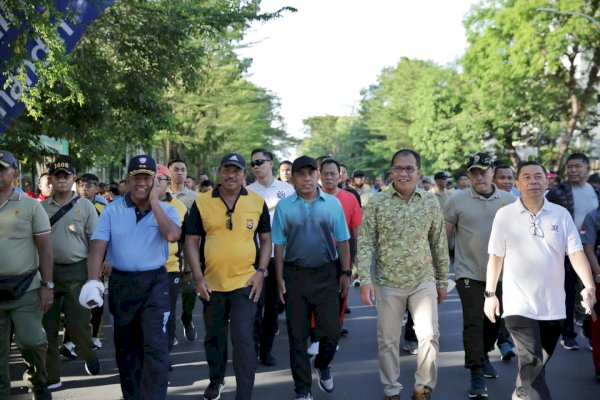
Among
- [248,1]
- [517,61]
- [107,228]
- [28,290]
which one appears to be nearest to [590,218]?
[107,228]

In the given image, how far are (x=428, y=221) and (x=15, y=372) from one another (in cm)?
469

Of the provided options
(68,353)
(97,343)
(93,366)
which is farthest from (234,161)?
(97,343)

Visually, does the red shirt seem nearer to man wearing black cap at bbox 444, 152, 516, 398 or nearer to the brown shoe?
man wearing black cap at bbox 444, 152, 516, 398

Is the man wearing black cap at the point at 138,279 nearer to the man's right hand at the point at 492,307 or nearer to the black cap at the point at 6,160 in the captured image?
the black cap at the point at 6,160

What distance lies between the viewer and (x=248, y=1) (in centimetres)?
1408

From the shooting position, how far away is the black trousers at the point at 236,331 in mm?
5934

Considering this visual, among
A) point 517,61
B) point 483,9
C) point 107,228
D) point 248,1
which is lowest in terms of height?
point 107,228

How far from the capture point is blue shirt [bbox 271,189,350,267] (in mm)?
6441

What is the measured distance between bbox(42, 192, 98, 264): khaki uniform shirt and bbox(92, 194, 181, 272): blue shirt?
1.69m

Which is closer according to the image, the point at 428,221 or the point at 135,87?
the point at 428,221

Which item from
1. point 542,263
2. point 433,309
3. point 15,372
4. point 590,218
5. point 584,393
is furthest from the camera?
point 15,372

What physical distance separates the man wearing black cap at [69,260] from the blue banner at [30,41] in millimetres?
1289

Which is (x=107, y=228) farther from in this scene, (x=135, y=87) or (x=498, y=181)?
(x=135, y=87)

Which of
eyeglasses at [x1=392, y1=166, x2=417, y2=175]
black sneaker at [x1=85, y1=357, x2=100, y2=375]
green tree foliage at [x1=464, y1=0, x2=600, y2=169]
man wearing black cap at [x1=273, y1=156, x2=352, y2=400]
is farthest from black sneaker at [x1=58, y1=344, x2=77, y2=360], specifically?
green tree foliage at [x1=464, y1=0, x2=600, y2=169]
